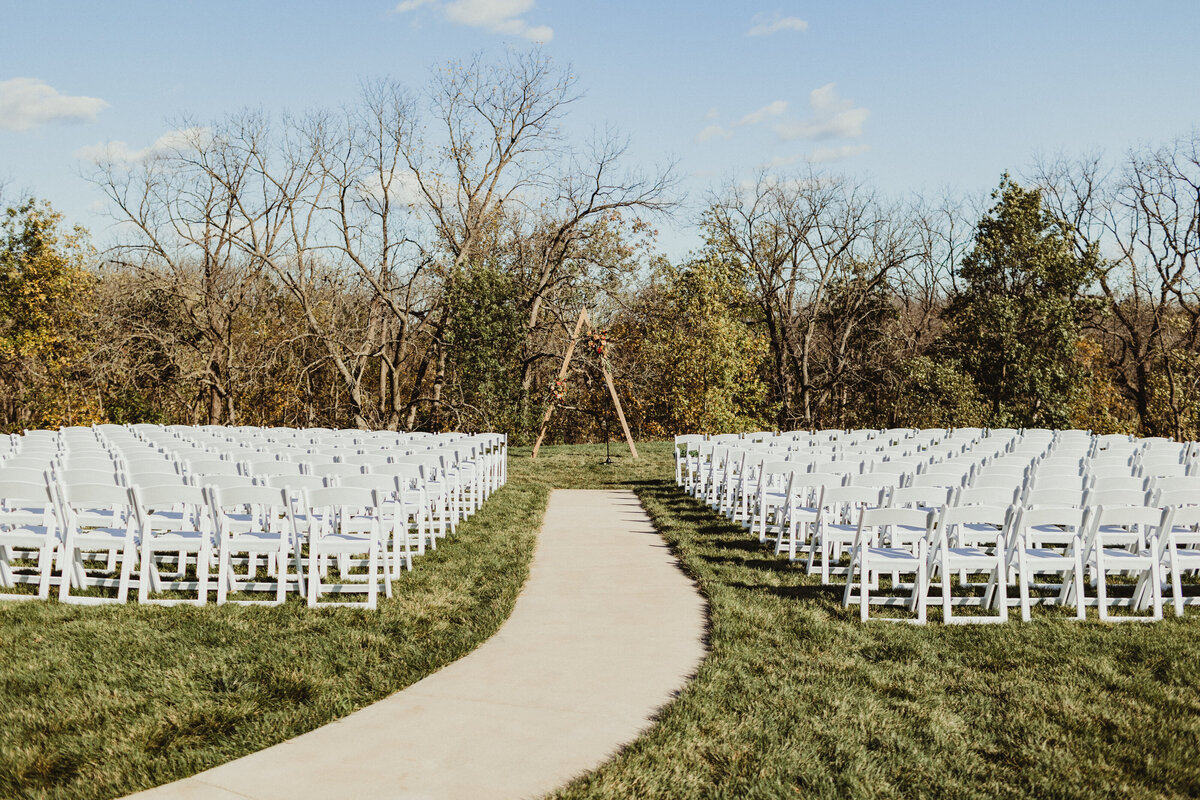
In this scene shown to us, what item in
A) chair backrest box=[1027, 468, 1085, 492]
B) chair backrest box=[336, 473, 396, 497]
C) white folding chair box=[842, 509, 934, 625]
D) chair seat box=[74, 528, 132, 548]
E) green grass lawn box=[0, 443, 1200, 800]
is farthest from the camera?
chair backrest box=[1027, 468, 1085, 492]

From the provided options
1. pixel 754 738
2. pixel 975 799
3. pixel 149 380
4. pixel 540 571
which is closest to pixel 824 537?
pixel 540 571

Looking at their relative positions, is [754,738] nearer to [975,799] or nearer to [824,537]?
[975,799]

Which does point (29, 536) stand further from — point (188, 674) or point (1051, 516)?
point (1051, 516)

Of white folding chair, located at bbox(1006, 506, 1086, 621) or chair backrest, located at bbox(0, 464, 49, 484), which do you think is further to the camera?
chair backrest, located at bbox(0, 464, 49, 484)

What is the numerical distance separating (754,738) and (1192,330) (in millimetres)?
33063

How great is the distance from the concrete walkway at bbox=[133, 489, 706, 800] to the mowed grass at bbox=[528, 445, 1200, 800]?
23cm

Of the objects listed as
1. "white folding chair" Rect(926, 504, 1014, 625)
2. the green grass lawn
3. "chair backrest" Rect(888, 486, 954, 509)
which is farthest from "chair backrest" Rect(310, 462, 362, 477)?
"white folding chair" Rect(926, 504, 1014, 625)

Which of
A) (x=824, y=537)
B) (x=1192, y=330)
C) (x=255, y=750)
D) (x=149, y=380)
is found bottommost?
(x=255, y=750)

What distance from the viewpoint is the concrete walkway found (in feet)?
12.5

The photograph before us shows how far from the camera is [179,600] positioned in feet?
21.8

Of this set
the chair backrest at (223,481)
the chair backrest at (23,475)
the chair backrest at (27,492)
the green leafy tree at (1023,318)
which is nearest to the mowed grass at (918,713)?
the chair backrest at (223,481)

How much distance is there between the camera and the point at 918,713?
469 cm

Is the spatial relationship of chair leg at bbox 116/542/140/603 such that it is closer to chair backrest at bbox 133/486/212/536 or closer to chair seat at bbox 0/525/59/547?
chair backrest at bbox 133/486/212/536

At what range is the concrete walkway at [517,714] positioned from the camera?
3.79m
